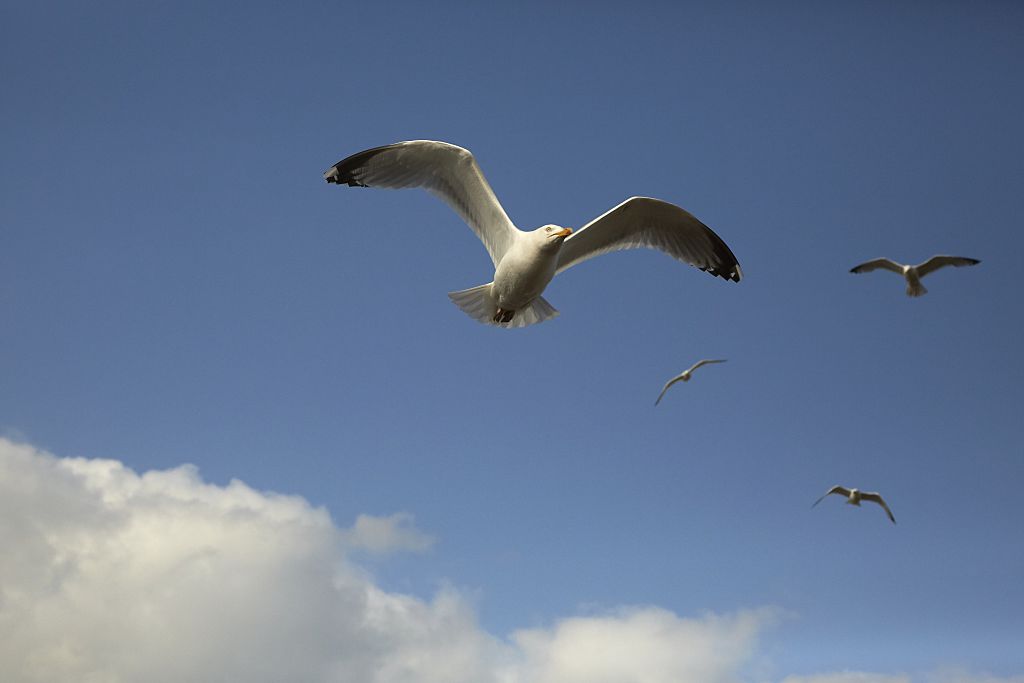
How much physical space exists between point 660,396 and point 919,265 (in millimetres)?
5190

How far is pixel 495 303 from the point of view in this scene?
15352mm

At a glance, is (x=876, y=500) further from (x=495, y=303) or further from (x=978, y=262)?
(x=495, y=303)

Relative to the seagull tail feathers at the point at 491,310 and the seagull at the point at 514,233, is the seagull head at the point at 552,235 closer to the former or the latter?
the seagull at the point at 514,233

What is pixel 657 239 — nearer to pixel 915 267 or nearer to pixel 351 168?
pixel 351 168

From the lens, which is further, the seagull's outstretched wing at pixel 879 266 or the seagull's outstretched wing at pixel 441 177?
the seagull's outstretched wing at pixel 879 266

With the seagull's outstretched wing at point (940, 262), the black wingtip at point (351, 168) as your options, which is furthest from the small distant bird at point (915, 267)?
the black wingtip at point (351, 168)

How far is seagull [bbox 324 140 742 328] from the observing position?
1454 cm

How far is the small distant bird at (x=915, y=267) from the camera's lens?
19.6 meters

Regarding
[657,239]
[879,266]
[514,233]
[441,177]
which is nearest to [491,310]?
[514,233]

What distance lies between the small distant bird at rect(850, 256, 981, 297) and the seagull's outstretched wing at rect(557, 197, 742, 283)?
16.7 ft

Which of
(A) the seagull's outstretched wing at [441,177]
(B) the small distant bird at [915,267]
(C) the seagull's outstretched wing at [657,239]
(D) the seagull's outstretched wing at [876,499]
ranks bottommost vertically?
(D) the seagull's outstretched wing at [876,499]

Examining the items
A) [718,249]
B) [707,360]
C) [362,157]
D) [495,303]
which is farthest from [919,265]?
[362,157]

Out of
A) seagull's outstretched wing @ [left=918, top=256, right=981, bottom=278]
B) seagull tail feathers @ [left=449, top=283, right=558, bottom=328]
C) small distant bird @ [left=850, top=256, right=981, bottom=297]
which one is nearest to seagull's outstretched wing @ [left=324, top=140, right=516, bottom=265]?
seagull tail feathers @ [left=449, top=283, right=558, bottom=328]

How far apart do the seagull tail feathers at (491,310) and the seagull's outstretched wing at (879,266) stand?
6813 millimetres
